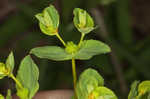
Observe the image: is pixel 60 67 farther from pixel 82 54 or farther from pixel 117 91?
pixel 82 54

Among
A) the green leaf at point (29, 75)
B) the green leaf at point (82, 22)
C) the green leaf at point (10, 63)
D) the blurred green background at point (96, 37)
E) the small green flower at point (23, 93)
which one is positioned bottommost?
the blurred green background at point (96, 37)

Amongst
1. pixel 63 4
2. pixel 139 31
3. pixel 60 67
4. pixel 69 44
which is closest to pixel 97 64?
pixel 60 67

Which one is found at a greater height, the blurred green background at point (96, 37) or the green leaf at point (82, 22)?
the green leaf at point (82, 22)

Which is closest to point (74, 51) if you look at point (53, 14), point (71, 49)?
point (71, 49)

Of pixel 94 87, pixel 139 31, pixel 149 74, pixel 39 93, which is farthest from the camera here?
pixel 139 31

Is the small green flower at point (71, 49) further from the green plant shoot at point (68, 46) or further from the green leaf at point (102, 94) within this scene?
the green leaf at point (102, 94)

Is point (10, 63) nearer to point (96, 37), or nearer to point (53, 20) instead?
point (53, 20)

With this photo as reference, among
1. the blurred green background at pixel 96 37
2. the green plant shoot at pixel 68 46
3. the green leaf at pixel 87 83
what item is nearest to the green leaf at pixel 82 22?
the green plant shoot at pixel 68 46
